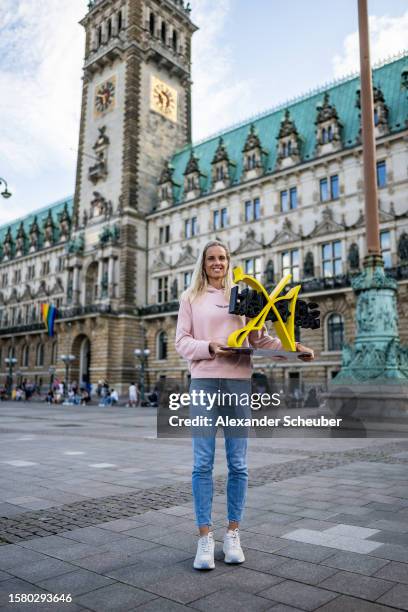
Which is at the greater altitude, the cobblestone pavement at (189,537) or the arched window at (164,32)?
the arched window at (164,32)

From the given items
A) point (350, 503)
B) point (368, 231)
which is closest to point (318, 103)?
point (368, 231)

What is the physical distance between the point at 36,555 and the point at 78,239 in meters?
50.8

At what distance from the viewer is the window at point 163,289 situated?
48.3 meters

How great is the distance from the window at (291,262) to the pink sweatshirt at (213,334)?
35031 mm

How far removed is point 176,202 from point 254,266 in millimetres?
12104

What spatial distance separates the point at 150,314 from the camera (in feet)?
156

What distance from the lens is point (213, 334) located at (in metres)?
4.27

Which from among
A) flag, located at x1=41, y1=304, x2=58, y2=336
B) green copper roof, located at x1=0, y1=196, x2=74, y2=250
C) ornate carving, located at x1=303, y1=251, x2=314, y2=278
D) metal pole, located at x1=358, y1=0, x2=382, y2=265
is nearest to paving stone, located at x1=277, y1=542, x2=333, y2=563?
metal pole, located at x1=358, y1=0, x2=382, y2=265

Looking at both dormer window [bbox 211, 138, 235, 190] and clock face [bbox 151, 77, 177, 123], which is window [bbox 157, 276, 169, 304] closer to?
dormer window [bbox 211, 138, 235, 190]

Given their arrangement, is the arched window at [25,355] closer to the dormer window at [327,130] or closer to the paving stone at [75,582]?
the dormer window at [327,130]

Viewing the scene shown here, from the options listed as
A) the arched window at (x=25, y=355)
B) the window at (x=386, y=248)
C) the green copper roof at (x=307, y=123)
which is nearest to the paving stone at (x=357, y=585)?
the window at (x=386, y=248)

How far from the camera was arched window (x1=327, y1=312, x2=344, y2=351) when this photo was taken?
35.7 m

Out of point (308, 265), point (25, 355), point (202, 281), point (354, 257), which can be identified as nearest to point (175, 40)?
point (308, 265)

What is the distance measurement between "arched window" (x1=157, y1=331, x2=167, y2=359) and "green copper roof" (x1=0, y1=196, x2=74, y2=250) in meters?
27.8
